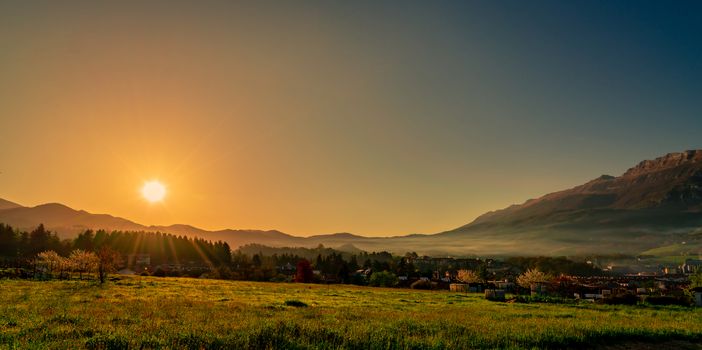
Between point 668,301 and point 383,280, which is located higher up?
point 668,301

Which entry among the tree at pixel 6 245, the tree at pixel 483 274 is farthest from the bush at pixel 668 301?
the tree at pixel 6 245

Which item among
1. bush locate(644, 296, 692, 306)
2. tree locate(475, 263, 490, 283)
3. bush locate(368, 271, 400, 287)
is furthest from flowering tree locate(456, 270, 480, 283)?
bush locate(644, 296, 692, 306)

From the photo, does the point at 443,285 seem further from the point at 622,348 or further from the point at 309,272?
the point at 622,348

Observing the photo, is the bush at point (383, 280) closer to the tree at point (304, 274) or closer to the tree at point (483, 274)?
the tree at point (304, 274)

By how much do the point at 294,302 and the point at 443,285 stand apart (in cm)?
9402

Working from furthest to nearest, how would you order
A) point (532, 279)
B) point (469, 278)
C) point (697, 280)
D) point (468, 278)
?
point (468, 278) < point (469, 278) < point (532, 279) < point (697, 280)

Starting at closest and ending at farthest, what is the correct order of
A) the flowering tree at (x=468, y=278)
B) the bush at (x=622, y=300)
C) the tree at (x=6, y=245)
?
1. the bush at (x=622, y=300)
2. the flowering tree at (x=468, y=278)
3. the tree at (x=6, y=245)

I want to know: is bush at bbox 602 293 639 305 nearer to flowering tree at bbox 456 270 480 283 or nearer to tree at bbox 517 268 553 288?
tree at bbox 517 268 553 288

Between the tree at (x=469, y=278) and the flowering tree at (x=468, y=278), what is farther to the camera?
the flowering tree at (x=468, y=278)

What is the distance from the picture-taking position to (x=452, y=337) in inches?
816

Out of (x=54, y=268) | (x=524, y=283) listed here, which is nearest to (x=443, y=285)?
(x=524, y=283)

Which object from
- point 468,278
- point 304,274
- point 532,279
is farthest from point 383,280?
point 532,279

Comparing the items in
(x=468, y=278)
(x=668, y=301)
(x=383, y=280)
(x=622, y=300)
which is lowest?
(x=383, y=280)

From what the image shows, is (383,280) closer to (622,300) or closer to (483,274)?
(483,274)
